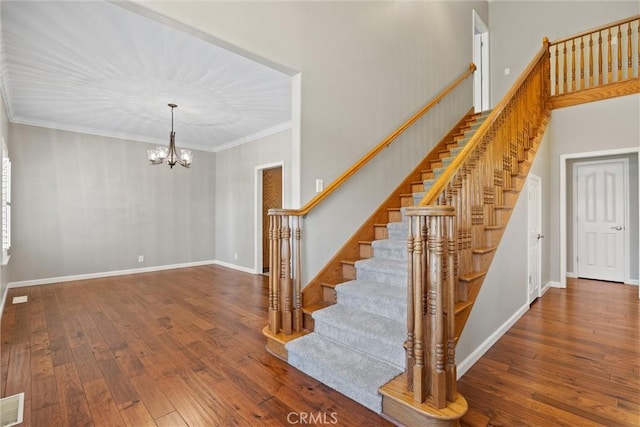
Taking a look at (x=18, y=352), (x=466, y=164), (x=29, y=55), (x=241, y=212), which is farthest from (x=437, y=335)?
(x=241, y=212)

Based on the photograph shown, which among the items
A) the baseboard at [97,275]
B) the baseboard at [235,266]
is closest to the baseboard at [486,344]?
the baseboard at [235,266]

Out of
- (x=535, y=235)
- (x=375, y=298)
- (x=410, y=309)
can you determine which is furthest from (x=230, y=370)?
(x=535, y=235)

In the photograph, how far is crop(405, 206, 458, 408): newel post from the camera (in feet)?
5.29

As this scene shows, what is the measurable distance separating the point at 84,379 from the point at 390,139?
3442mm

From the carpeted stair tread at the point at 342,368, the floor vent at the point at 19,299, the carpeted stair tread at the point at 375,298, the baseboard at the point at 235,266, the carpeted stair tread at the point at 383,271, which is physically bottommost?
the floor vent at the point at 19,299

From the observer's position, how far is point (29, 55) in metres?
2.86

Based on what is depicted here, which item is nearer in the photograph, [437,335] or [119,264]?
[437,335]

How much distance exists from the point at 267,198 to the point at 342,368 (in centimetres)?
455

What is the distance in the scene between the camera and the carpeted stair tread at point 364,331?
202cm

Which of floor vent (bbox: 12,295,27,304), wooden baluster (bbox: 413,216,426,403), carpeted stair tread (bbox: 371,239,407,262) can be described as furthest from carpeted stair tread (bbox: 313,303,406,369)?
floor vent (bbox: 12,295,27,304)

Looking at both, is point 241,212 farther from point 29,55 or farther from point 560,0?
point 560,0

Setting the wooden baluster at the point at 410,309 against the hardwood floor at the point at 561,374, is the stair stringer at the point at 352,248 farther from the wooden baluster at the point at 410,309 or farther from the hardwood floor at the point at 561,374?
the hardwood floor at the point at 561,374

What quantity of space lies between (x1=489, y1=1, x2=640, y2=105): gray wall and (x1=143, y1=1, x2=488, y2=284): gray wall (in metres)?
2.56

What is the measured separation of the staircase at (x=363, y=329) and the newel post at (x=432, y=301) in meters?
0.29
